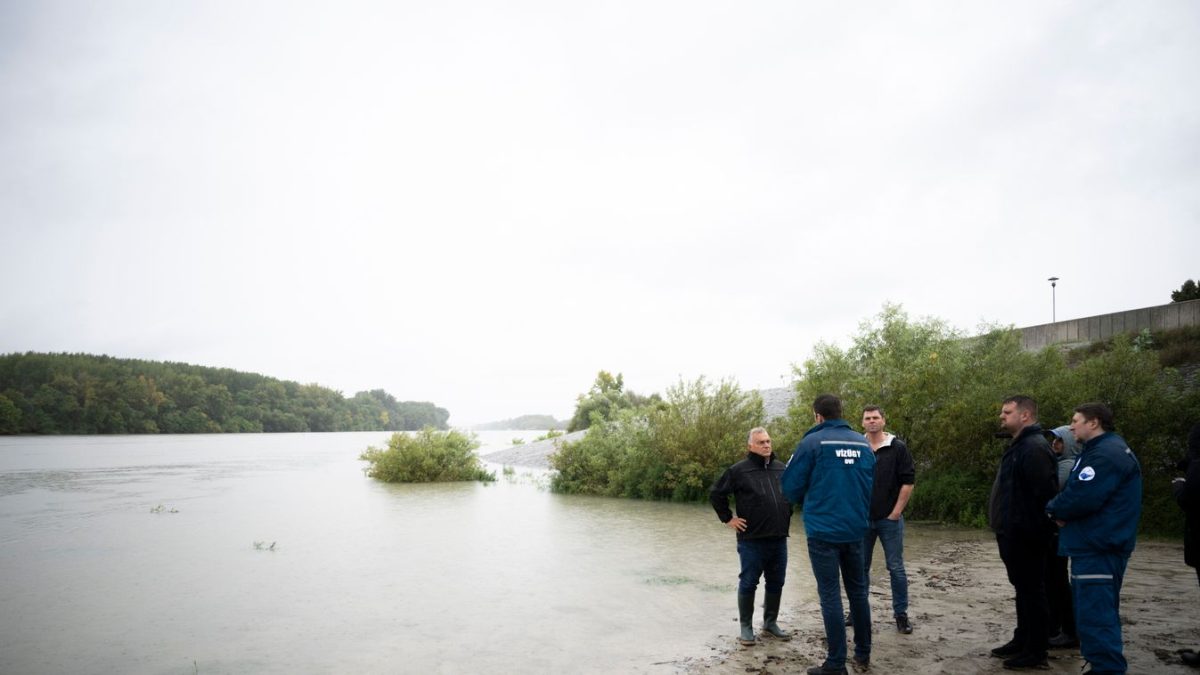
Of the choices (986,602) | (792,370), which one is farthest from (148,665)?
(792,370)

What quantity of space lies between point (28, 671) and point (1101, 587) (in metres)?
9.32

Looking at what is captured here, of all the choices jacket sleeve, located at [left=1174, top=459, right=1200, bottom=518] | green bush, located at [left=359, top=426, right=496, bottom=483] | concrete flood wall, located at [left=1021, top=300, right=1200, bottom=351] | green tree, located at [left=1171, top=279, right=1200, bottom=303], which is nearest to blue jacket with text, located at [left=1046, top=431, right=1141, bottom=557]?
jacket sleeve, located at [left=1174, top=459, right=1200, bottom=518]

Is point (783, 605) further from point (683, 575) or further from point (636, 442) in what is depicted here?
point (636, 442)

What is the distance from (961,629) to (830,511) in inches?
103

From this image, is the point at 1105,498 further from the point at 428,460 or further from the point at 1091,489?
the point at 428,460

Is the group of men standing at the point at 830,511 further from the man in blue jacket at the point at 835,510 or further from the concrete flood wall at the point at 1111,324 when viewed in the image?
the concrete flood wall at the point at 1111,324

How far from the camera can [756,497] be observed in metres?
6.28

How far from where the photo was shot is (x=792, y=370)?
55.5 ft

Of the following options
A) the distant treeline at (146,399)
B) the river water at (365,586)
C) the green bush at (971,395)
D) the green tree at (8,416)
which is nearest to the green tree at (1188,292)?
the green bush at (971,395)

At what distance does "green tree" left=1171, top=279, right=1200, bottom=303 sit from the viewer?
29328 millimetres

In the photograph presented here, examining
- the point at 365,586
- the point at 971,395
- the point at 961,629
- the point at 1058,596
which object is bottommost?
the point at 365,586

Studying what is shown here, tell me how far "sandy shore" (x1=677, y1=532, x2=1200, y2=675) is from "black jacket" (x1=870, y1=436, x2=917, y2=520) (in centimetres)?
118

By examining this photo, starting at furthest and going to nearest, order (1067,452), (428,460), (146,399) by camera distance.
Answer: (146,399)
(428,460)
(1067,452)

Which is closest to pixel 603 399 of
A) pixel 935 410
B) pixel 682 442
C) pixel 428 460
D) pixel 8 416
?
pixel 428 460
